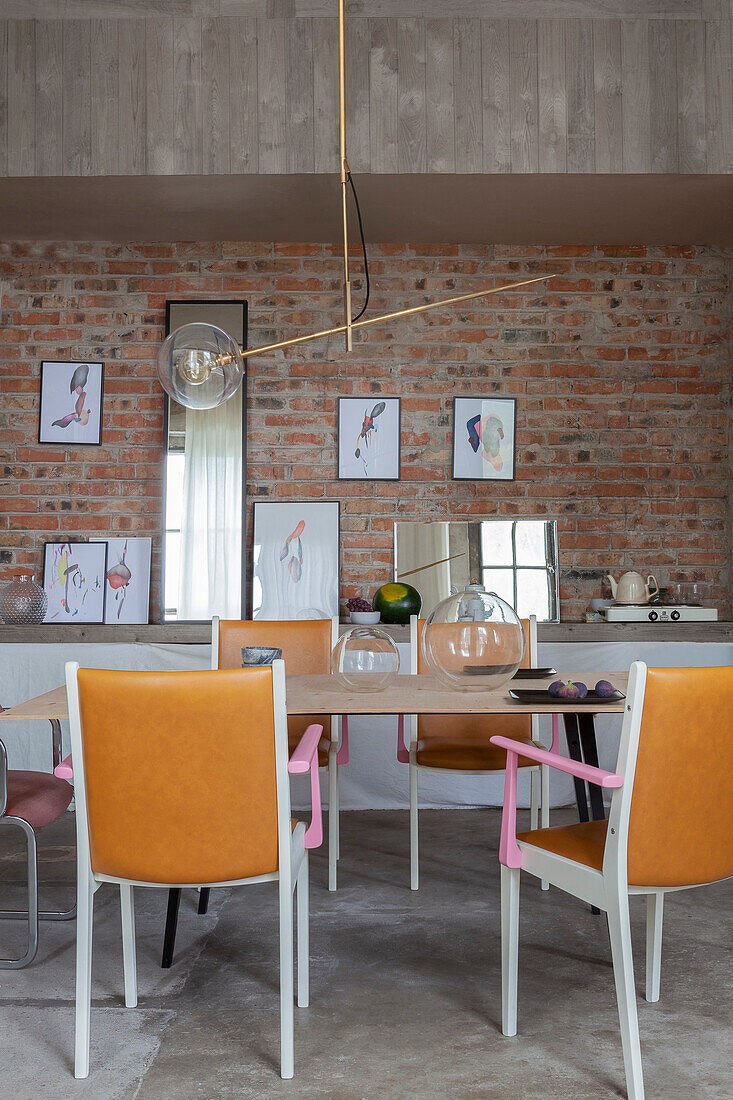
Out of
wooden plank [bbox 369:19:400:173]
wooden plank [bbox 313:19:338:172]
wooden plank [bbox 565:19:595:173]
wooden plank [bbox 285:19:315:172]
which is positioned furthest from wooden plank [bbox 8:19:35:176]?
wooden plank [bbox 565:19:595:173]

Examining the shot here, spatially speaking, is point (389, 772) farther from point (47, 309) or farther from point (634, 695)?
point (47, 309)

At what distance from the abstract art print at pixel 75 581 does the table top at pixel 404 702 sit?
214 centimetres

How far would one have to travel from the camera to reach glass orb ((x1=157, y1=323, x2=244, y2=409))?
2645mm

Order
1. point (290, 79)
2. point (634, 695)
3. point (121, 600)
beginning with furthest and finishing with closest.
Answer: point (121, 600) < point (290, 79) < point (634, 695)

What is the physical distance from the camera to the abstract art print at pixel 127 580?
15.7 feet

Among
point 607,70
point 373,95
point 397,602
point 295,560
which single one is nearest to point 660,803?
point 397,602

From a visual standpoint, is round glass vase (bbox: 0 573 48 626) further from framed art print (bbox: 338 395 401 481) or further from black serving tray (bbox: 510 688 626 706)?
black serving tray (bbox: 510 688 626 706)

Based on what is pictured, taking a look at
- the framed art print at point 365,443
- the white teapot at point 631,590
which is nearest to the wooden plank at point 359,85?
the framed art print at point 365,443

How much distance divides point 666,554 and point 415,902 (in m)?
2.59

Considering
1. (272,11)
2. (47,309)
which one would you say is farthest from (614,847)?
(47,309)

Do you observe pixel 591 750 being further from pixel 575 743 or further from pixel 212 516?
pixel 212 516

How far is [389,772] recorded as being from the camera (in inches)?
169

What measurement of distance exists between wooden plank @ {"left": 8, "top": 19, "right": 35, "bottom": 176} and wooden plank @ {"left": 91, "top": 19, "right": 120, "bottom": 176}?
27 cm

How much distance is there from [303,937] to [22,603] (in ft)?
9.19
